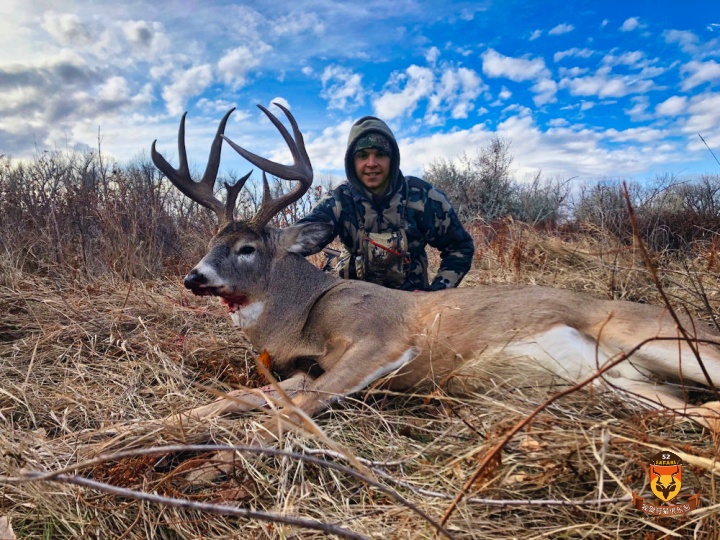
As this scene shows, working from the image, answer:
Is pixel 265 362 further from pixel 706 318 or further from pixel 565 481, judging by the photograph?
pixel 706 318

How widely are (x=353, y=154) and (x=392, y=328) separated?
8.62ft

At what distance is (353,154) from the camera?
5.20 meters

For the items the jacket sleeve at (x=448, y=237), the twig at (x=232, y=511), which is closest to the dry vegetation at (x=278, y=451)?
the twig at (x=232, y=511)

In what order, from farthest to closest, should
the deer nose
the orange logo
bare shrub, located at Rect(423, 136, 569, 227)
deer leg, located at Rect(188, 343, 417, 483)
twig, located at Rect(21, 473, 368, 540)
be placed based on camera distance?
bare shrub, located at Rect(423, 136, 569, 227), the deer nose, deer leg, located at Rect(188, 343, 417, 483), the orange logo, twig, located at Rect(21, 473, 368, 540)

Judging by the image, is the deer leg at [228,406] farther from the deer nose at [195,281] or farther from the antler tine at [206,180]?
the antler tine at [206,180]

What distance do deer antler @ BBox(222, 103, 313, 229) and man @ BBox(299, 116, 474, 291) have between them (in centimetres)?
96

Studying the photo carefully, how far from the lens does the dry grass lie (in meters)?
1.68

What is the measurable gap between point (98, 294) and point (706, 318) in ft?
17.3

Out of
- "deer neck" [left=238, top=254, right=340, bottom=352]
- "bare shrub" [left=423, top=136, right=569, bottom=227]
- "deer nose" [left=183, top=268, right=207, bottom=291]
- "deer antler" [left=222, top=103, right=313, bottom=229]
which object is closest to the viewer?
"deer nose" [left=183, top=268, right=207, bottom=291]

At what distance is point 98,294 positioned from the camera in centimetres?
A: 512

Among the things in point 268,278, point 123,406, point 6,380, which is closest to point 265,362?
point 268,278

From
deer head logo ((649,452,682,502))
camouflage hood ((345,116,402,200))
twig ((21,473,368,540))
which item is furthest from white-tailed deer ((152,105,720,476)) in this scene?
camouflage hood ((345,116,402,200))

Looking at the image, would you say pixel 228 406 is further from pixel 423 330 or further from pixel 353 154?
pixel 353 154

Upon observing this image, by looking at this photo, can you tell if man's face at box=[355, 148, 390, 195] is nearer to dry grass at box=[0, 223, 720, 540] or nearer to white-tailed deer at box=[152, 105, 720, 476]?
white-tailed deer at box=[152, 105, 720, 476]
